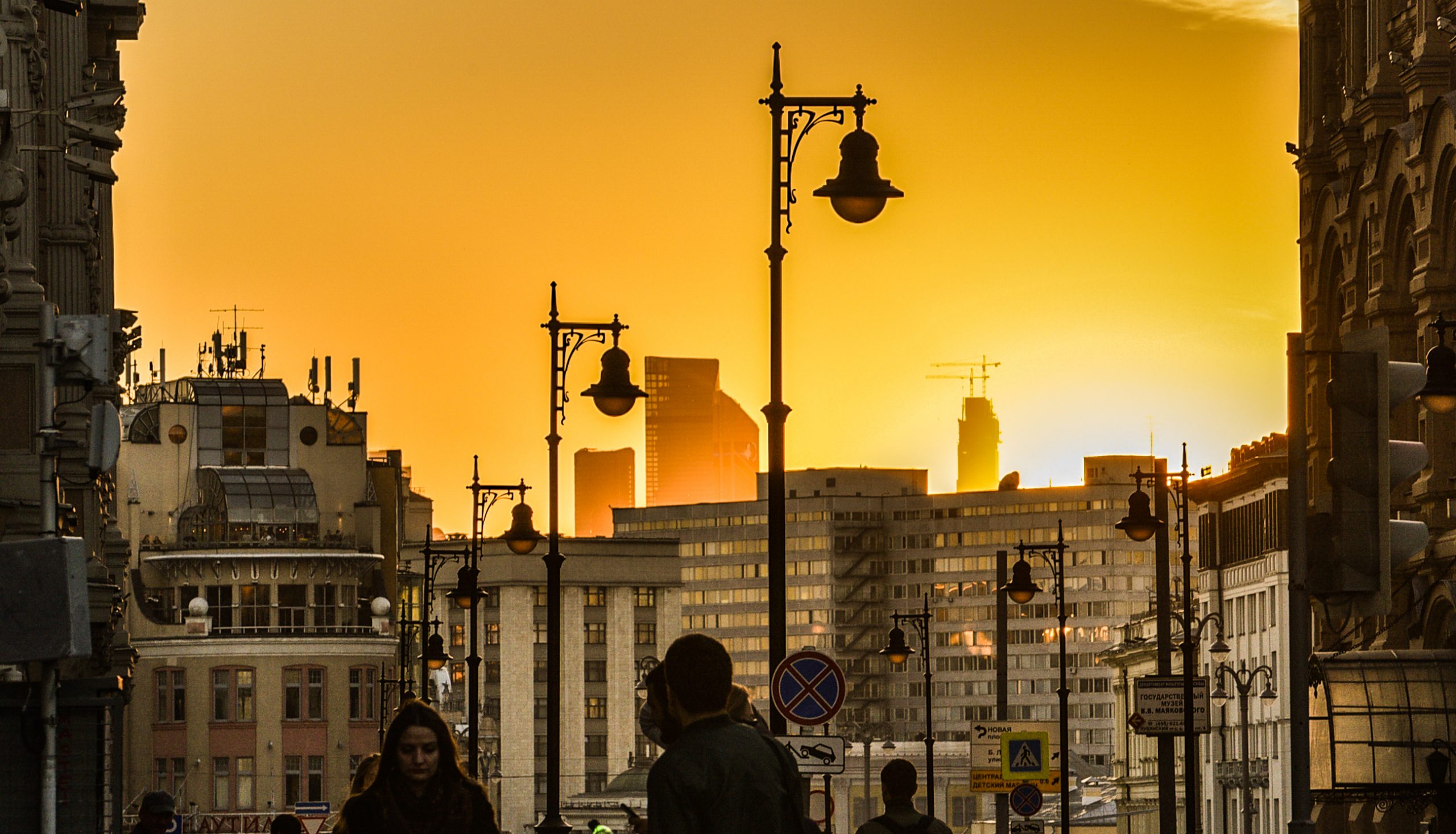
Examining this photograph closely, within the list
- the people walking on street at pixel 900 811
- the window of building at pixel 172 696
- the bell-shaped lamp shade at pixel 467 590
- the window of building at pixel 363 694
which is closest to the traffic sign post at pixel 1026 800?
the bell-shaped lamp shade at pixel 467 590

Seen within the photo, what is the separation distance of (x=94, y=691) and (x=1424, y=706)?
17.7 metres

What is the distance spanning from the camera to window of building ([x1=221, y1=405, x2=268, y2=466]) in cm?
13125

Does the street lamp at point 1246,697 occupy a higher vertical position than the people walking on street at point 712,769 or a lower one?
lower

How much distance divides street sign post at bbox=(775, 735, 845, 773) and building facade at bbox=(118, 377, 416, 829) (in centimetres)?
9731

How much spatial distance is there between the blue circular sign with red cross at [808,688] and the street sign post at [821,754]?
0.17m

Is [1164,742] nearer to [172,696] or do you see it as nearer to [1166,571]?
[1166,571]

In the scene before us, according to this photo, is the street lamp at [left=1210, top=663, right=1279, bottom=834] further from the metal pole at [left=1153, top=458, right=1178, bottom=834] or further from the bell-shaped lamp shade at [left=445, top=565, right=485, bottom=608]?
the metal pole at [left=1153, top=458, right=1178, bottom=834]

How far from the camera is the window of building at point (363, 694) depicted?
124 m

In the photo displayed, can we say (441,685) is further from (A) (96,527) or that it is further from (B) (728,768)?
(B) (728,768)

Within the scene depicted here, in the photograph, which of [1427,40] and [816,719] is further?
[1427,40]

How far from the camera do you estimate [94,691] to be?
74.8 ft

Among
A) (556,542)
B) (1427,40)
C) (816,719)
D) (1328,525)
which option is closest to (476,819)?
(1328,525)

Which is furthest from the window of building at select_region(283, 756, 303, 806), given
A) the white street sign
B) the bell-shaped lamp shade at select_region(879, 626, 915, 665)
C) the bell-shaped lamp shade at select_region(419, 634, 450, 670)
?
the white street sign

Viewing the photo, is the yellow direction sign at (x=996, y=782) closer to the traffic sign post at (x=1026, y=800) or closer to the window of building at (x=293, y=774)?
the traffic sign post at (x=1026, y=800)
